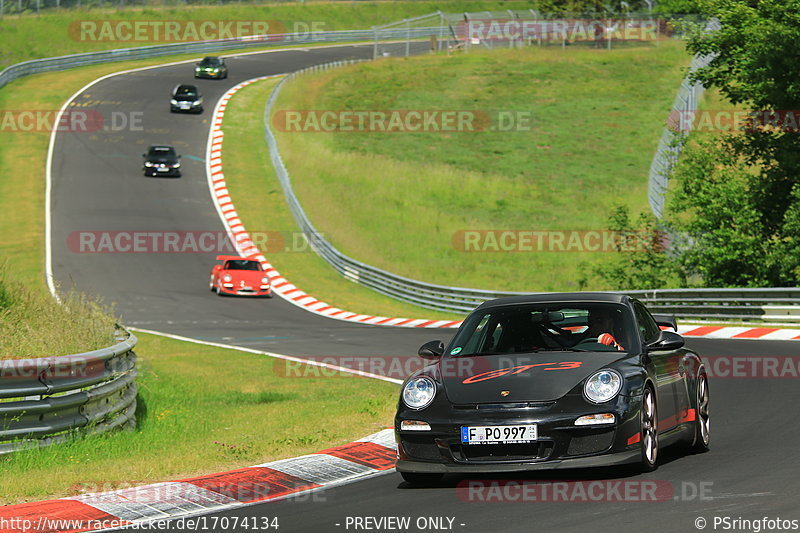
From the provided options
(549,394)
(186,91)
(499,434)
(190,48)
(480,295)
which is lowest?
(480,295)

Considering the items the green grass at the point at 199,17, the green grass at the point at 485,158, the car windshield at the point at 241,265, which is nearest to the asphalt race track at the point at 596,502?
the car windshield at the point at 241,265

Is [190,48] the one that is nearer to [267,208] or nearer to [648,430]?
[267,208]

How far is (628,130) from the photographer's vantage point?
66062 mm

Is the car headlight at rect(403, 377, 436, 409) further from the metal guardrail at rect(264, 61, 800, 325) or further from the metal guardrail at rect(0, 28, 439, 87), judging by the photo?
the metal guardrail at rect(0, 28, 439, 87)

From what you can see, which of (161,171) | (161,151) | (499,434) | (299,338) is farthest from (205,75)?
(499,434)

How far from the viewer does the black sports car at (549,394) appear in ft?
27.5

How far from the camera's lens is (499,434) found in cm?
840

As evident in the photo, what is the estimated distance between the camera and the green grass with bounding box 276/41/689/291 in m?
44.0

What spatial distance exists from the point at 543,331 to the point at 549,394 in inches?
52.7

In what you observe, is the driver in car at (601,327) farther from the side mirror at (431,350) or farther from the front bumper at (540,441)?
the side mirror at (431,350)

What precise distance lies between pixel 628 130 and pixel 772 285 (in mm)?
38870

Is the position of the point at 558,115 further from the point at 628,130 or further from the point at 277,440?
the point at 277,440

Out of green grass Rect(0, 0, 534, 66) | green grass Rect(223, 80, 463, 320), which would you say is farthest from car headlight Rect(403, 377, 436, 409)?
green grass Rect(0, 0, 534, 66)

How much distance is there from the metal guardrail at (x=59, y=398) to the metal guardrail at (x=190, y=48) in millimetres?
54433
